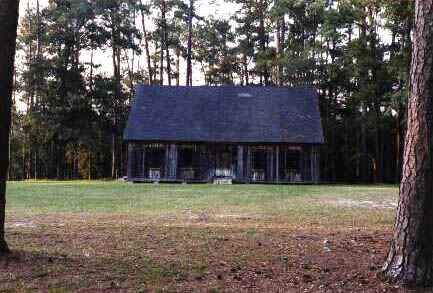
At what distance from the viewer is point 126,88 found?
48969 mm

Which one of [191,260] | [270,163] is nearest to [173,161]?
[270,163]

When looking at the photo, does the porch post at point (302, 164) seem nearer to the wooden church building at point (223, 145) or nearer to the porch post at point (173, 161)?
the wooden church building at point (223, 145)

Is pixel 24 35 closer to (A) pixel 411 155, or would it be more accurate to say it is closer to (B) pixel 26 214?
(B) pixel 26 214

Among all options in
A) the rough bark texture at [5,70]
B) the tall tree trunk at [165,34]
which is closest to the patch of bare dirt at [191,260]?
the rough bark texture at [5,70]

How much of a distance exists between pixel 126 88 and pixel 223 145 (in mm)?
17297

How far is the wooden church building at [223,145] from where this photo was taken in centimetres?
3359

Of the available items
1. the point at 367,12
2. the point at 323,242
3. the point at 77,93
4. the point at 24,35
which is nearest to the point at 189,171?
the point at 77,93

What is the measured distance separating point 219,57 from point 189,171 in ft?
67.0

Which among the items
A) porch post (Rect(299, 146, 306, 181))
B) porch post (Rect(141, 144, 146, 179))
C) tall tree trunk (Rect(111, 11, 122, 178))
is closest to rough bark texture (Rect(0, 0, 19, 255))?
porch post (Rect(141, 144, 146, 179))

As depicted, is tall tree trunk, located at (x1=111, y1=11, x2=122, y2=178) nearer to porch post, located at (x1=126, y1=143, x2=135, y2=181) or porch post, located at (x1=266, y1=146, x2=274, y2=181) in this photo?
porch post, located at (x1=126, y1=143, x2=135, y2=181)

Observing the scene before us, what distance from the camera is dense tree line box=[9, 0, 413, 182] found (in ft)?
130

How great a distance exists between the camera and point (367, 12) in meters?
38.8

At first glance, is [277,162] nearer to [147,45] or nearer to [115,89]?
[115,89]

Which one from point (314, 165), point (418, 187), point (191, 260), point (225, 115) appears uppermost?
point (225, 115)
